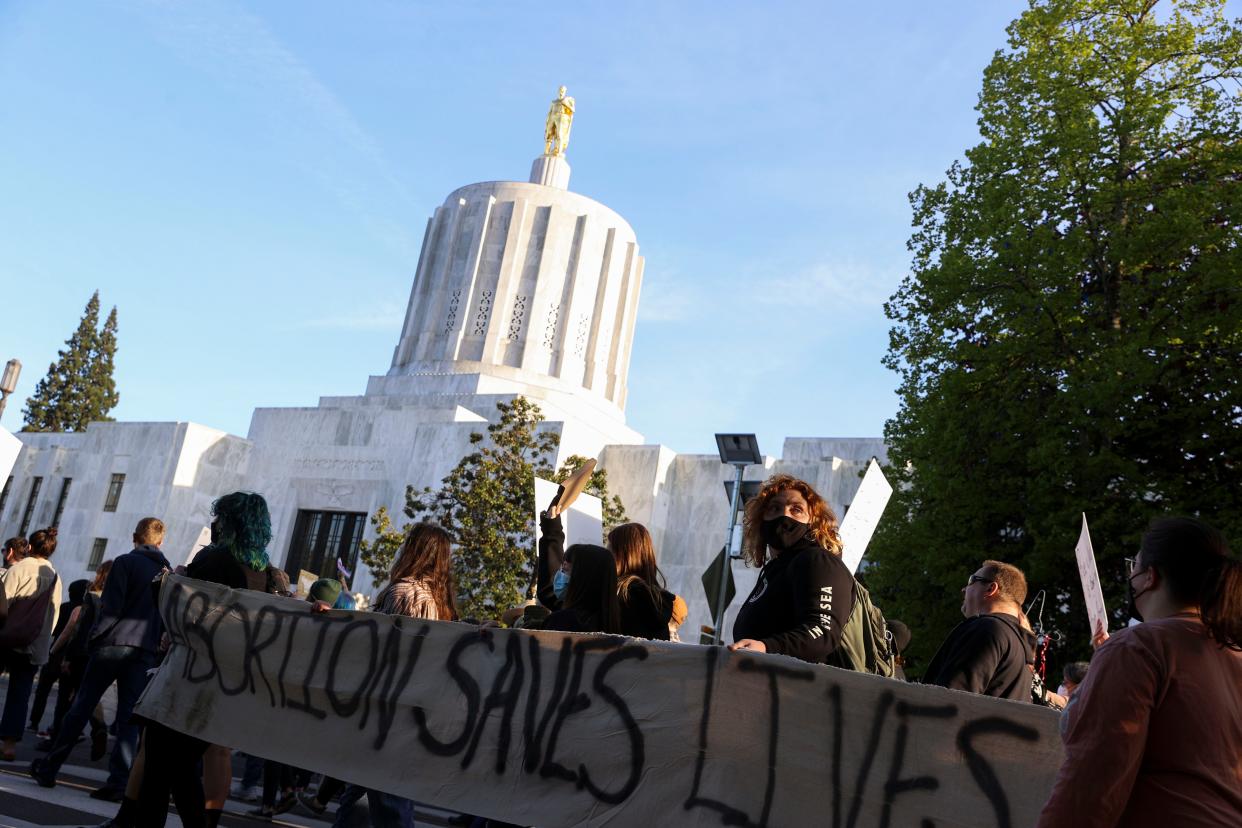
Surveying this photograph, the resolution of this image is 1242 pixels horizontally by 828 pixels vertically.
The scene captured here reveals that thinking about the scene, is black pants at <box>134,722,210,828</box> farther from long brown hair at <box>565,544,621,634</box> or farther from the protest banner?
long brown hair at <box>565,544,621,634</box>

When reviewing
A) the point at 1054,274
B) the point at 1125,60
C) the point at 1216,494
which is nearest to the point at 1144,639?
the point at 1216,494

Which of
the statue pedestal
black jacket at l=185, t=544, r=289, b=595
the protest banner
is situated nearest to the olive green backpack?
the protest banner

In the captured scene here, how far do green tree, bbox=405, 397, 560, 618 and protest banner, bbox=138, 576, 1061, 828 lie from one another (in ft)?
80.4

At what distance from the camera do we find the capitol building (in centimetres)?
4191

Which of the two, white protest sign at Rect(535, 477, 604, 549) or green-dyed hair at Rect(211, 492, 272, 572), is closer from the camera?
green-dyed hair at Rect(211, 492, 272, 572)

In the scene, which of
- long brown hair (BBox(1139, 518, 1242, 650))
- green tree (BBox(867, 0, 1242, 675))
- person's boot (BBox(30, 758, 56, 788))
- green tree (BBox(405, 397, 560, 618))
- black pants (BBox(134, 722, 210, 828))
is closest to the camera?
Result: long brown hair (BBox(1139, 518, 1242, 650))

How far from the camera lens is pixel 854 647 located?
16.0ft

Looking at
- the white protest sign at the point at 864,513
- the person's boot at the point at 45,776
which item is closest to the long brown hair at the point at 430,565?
the person's boot at the point at 45,776

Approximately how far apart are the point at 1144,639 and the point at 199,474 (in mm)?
49588

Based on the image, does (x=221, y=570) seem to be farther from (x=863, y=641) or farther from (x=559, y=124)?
(x=559, y=124)

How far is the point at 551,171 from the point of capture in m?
54.7

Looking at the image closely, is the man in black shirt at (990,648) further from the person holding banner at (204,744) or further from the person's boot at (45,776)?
the person's boot at (45,776)

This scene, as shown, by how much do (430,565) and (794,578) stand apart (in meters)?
2.36

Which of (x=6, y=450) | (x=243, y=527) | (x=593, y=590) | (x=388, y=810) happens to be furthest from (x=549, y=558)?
(x=6, y=450)
